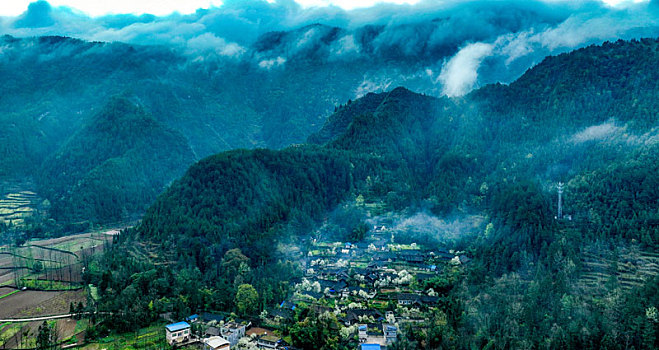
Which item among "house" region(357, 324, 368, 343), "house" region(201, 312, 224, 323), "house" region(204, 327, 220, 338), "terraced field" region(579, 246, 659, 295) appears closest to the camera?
"house" region(357, 324, 368, 343)

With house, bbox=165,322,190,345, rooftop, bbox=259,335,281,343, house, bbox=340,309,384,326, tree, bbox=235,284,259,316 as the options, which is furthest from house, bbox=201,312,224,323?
house, bbox=340,309,384,326

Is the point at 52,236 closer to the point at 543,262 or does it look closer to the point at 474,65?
the point at 543,262

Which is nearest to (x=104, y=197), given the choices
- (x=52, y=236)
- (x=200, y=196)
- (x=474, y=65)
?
(x=52, y=236)

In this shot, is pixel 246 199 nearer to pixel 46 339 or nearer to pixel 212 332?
pixel 212 332

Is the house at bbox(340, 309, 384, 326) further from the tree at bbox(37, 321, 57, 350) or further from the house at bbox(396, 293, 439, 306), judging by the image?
the tree at bbox(37, 321, 57, 350)

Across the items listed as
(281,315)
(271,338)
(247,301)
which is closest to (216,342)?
(271,338)

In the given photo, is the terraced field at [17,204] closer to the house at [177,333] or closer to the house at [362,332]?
the house at [177,333]

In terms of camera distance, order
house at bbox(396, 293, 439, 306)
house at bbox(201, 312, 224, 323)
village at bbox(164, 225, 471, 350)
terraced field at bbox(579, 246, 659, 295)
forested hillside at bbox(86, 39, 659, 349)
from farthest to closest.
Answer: house at bbox(396, 293, 439, 306) < house at bbox(201, 312, 224, 323) < terraced field at bbox(579, 246, 659, 295) < village at bbox(164, 225, 471, 350) < forested hillside at bbox(86, 39, 659, 349)
